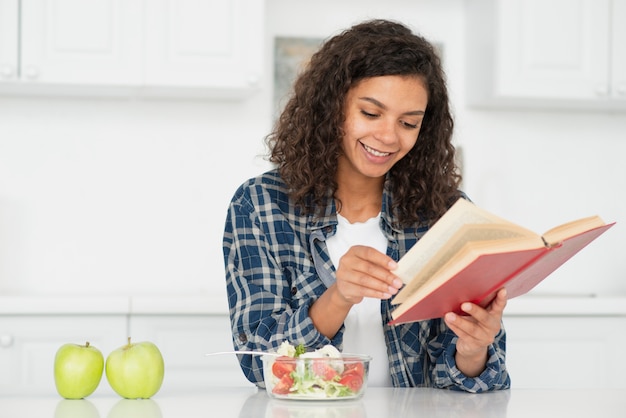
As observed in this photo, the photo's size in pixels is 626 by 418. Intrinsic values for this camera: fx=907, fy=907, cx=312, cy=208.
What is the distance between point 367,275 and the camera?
4.81ft

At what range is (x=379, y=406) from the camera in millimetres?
1379

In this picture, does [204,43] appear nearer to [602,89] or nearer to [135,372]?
[602,89]

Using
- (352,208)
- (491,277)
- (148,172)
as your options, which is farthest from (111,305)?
(491,277)

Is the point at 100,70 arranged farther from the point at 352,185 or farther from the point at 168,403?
the point at 168,403

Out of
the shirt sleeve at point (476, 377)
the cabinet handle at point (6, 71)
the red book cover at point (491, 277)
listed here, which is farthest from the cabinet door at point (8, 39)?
the red book cover at point (491, 277)

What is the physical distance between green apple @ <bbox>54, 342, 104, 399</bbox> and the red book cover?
490 mm

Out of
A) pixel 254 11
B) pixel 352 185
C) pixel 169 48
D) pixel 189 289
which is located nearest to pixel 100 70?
pixel 169 48

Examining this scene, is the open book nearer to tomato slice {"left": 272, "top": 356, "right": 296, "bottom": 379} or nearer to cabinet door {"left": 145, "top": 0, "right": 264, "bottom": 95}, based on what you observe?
tomato slice {"left": 272, "top": 356, "right": 296, "bottom": 379}

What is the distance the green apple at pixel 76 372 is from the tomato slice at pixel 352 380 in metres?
0.41

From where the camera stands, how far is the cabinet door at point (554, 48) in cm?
332

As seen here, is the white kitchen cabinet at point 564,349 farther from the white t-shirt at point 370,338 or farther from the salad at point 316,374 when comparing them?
the salad at point 316,374

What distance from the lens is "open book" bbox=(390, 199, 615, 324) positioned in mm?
1302

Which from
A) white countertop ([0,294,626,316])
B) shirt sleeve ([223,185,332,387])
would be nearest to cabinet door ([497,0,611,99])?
white countertop ([0,294,626,316])

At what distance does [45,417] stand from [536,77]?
8.18ft
